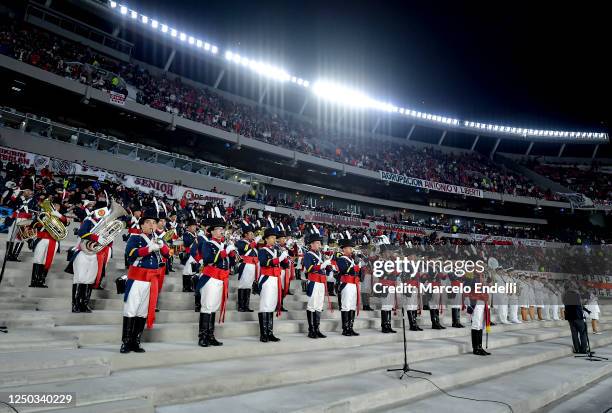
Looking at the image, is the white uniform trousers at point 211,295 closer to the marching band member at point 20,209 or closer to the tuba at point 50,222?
the tuba at point 50,222

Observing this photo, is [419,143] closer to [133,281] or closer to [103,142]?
[103,142]

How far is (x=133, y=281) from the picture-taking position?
5.11 m

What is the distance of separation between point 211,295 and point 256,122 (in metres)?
28.4

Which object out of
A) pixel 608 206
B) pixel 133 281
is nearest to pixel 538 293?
pixel 133 281

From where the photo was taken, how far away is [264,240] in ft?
24.1

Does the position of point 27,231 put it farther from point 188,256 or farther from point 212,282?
point 212,282

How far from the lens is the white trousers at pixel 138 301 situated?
16.3 ft

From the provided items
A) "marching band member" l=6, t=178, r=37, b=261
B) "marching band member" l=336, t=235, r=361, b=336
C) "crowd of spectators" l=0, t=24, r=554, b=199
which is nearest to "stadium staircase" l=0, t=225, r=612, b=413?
"marching band member" l=336, t=235, r=361, b=336

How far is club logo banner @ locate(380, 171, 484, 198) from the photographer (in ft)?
116

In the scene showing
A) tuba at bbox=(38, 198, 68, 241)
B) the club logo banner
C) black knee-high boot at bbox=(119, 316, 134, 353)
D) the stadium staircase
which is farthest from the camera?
the club logo banner

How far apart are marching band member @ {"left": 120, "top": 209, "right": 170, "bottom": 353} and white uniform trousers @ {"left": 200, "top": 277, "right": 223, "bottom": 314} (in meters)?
0.76

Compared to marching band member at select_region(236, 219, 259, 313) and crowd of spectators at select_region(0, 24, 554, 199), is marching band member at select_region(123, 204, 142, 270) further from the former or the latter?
crowd of spectators at select_region(0, 24, 554, 199)

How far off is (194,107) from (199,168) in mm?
6840

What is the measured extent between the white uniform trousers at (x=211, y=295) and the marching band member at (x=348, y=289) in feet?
9.84
